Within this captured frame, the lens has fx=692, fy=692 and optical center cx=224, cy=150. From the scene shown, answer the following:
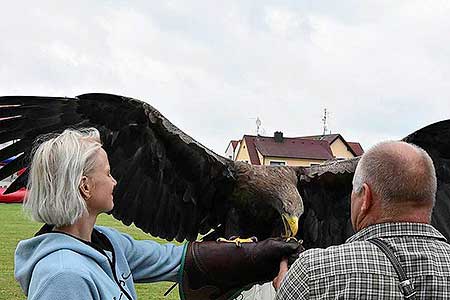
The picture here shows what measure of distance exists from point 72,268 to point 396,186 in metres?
1.01

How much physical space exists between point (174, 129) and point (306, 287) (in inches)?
120

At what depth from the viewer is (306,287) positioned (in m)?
1.98

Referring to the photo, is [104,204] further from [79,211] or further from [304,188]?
[304,188]

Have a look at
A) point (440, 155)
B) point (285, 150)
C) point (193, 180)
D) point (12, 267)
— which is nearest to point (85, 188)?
point (193, 180)

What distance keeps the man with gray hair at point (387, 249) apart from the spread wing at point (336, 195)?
3247 millimetres

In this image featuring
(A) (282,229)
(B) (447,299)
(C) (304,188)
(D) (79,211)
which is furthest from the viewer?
(C) (304,188)

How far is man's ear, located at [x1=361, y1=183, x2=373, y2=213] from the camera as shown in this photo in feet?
6.62

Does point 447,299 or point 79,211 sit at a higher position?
point 79,211

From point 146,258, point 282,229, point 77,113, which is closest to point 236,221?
point 282,229

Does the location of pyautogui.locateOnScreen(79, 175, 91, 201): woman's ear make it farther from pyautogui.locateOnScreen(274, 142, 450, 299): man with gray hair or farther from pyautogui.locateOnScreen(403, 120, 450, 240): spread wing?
pyautogui.locateOnScreen(403, 120, 450, 240): spread wing

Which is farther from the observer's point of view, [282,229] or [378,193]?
[282,229]

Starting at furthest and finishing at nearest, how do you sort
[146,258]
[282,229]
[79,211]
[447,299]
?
[282,229] → [146,258] → [79,211] → [447,299]

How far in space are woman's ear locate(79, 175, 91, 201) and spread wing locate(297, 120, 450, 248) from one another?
3.25 m

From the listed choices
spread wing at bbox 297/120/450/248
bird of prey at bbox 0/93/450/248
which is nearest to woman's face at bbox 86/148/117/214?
bird of prey at bbox 0/93/450/248
